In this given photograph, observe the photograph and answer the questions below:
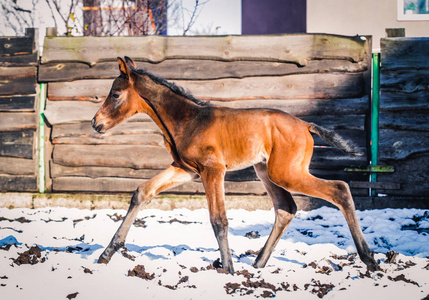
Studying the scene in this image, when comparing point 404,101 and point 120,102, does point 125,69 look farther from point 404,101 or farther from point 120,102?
point 404,101

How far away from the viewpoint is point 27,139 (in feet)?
23.1

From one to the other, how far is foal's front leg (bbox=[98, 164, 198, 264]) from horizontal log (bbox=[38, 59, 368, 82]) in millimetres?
2853

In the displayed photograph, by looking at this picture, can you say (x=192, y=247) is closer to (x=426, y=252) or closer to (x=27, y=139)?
(x=426, y=252)

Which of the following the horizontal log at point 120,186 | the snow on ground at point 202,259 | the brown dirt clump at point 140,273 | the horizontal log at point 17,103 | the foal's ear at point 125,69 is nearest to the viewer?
the snow on ground at point 202,259

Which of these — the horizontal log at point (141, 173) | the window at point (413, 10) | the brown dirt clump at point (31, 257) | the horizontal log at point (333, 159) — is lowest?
the brown dirt clump at point (31, 257)

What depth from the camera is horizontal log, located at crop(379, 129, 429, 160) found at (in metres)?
6.36

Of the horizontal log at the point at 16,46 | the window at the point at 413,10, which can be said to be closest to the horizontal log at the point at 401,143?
the window at the point at 413,10

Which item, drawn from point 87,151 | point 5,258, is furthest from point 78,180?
point 5,258

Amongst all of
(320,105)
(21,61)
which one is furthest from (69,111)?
(320,105)

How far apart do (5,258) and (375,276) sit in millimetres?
3372

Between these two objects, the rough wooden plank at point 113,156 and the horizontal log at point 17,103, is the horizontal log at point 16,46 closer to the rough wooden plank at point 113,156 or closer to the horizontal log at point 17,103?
the horizontal log at point 17,103

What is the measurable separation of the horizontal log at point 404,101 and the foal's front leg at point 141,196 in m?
3.63

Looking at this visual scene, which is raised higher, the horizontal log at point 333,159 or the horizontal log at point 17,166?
the horizontal log at point 333,159

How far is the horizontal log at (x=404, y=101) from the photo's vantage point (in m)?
6.37
